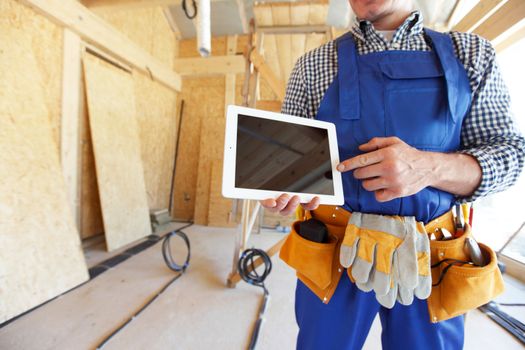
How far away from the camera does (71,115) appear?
226 cm

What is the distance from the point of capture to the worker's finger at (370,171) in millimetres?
510

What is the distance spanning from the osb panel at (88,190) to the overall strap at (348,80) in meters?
2.69

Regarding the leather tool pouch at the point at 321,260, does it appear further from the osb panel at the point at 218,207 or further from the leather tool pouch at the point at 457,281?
the osb panel at the point at 218,207

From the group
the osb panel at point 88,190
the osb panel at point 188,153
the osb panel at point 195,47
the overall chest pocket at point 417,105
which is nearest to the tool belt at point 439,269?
the overall chest pocket at point 417,105

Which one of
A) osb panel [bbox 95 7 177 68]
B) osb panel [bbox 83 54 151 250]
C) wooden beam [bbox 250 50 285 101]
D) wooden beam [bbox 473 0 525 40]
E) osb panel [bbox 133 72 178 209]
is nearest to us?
wooden beam [bbox 473 0 525 40]

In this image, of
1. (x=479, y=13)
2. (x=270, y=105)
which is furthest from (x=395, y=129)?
(x=270, y=105)

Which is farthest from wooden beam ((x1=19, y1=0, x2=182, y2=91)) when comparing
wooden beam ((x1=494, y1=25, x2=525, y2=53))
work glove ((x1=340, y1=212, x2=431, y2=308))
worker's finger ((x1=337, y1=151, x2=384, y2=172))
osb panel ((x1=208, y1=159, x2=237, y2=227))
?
wooden beam ((x1=494, y1=25, x2=525, y2=53))

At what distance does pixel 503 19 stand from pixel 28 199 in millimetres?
2902

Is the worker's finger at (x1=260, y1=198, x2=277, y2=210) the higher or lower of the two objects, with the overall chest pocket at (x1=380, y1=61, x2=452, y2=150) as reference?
lower

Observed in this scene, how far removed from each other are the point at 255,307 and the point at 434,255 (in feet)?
4.52

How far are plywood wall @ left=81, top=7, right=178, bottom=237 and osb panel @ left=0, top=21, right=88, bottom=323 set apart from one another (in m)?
0.74

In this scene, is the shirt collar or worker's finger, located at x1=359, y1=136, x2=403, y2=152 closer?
worker's finger, located at x1=359, y1=136, x2=403, y2=152

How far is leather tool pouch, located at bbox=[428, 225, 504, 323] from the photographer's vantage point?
54cm

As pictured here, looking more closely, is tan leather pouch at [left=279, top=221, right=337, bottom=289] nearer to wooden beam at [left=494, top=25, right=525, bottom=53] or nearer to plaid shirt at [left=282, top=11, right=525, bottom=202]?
plaid shirt at [left=282, top=11, right=525, bottom=202]
